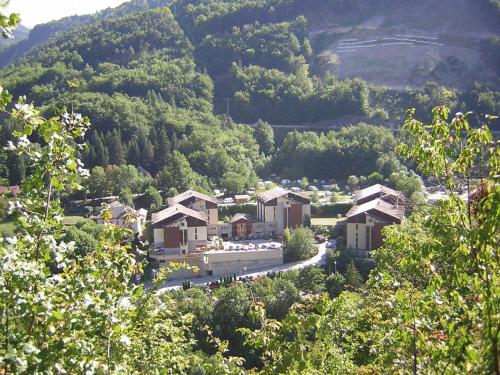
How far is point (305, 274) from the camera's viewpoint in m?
17.2

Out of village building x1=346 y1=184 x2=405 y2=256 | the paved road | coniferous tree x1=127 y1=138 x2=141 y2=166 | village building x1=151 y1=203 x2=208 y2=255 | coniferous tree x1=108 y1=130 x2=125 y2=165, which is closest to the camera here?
the paved road

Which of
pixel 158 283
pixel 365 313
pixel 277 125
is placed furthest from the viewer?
pixel 277 125

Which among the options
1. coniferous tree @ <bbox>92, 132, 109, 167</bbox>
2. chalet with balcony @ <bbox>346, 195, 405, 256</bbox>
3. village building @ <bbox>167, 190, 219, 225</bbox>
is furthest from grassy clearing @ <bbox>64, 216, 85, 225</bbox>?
chalet with balcony @ <bbox>346, 195, 405, 256</bbox>

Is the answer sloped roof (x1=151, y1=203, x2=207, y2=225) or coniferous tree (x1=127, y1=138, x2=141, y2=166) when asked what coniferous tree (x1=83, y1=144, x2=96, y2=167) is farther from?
sloped roof (x1=151, y1=203, x2=207, y2=225)

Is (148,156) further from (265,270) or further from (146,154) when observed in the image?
(265,270)

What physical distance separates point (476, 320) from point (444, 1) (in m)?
61.7

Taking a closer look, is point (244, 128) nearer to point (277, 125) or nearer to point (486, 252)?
point (277, 125)

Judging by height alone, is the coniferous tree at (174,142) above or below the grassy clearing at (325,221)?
above

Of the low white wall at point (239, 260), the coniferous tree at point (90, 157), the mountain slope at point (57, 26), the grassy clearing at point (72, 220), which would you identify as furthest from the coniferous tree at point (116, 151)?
the mountain slope at point (57, 26)

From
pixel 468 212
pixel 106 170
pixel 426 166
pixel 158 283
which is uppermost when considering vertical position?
pixel 426 166

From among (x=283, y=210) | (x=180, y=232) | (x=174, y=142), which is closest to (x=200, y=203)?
(x=180, y=232)

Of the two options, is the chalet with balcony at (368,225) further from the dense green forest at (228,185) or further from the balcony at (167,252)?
the balcony at (167,252)

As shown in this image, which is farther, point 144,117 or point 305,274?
point 144,117

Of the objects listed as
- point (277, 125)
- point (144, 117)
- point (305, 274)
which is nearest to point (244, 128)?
point (277, 125)
